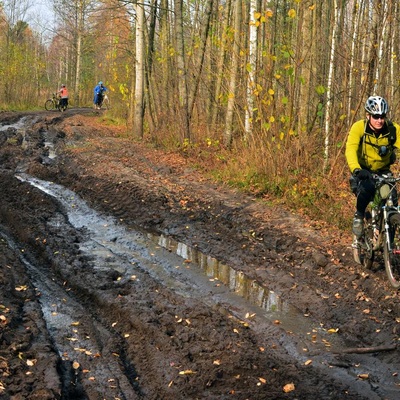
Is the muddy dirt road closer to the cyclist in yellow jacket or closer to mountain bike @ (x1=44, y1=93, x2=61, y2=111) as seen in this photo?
the cyclist in yellow jacket

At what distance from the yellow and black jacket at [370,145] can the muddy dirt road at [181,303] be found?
1464mm

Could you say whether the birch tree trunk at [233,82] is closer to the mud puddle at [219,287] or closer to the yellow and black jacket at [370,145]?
the mud puddle at [219,287]

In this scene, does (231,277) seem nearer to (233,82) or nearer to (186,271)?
(186,271)

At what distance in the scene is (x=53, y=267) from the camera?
7.28m

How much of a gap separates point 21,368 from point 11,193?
7422 millimetres

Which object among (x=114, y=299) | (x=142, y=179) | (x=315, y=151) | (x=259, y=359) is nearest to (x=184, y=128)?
(x=142, y=179)

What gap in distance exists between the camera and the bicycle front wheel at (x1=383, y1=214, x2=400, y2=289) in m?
6.55

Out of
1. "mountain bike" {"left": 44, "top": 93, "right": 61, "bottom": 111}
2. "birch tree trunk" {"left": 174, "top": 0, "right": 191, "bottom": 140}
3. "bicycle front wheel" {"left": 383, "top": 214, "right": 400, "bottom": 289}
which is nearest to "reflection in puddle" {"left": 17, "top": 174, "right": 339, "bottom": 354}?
"bicycle front wheel" {"left": 383, "top": 214, "right": 400, "bottom": 289}

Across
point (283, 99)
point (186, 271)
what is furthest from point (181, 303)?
point (283, 99)

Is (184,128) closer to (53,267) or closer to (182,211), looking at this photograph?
(182,211)

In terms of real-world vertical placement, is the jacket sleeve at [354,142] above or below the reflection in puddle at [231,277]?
above

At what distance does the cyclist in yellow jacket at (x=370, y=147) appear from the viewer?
6.78 meters

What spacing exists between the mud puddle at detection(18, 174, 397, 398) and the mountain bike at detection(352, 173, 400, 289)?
1.46 metres

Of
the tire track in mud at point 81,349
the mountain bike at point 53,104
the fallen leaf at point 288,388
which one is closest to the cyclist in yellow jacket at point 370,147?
the fallen leaf at point 288,388
